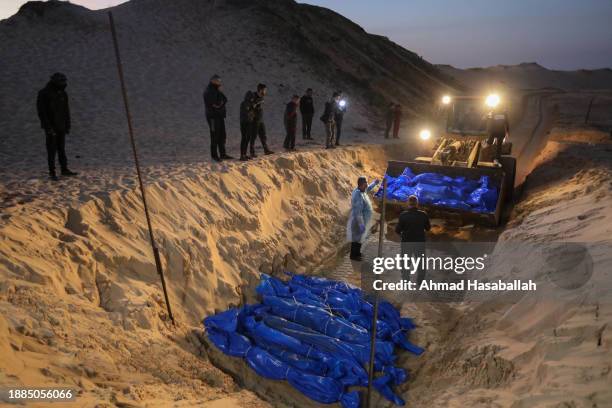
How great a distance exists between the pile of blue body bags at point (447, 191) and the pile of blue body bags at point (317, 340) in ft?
11.4

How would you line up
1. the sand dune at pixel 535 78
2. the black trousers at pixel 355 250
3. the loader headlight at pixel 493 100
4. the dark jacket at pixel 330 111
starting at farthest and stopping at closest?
1. the sand dune at pixel 535 78
2. the dark jacket at pixel 330 111
3. the loader headlight at pixel 493 100
4. the black trousers at pixel 355 250

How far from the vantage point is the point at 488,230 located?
27.0ft

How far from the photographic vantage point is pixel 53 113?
6188 millimetres

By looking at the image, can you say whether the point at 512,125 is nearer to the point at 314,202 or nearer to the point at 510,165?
the point at 510,165

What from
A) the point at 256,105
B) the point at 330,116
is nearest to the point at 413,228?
the point at 256,105

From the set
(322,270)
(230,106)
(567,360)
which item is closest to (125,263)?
(322,270)

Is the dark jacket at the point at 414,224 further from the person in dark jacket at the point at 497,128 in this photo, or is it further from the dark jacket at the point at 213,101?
the person in dark jacket at the point at 497,128

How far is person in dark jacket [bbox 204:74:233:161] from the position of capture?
25.9 feet

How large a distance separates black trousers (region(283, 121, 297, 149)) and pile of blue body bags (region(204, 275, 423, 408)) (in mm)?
6007

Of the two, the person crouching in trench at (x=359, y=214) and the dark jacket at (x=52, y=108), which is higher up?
the dark jacket at (x=52, y=108)

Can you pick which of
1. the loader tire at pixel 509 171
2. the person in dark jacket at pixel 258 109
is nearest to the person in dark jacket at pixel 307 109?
the person in dark jacket at pixel 258 109

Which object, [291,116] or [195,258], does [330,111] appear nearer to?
[291,116]

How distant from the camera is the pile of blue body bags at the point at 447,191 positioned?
8.06 meters

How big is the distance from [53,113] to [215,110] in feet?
9.39
